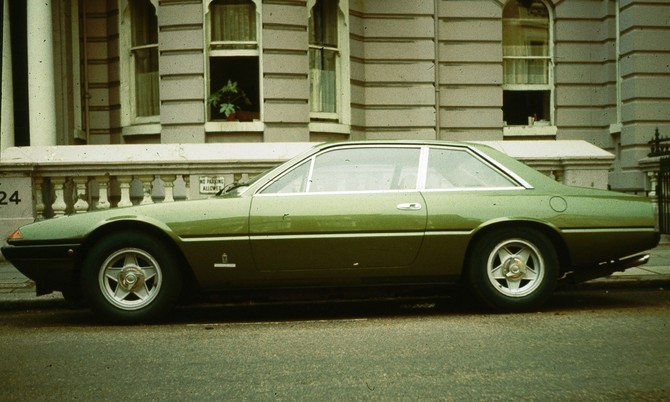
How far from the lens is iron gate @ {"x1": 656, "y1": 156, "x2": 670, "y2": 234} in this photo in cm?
1162

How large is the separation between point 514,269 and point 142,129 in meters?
8.82

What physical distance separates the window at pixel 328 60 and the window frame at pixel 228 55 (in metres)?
1.09

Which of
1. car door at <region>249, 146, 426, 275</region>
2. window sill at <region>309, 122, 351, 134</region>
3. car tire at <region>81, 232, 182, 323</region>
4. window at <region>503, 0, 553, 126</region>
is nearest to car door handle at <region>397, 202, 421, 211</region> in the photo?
car door at <region>249, 146, 426, 275</region>

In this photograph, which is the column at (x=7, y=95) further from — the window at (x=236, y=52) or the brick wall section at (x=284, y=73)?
the brick wall section at (x=284, y=73)

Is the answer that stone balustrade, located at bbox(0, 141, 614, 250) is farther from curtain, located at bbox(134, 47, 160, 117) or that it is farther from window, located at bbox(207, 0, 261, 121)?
curtain, located at bbox(134, 47, 160, 117)

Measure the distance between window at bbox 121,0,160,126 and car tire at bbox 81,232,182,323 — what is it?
7944 mm

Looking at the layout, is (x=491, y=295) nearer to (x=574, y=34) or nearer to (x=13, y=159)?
(x=13, y=159)

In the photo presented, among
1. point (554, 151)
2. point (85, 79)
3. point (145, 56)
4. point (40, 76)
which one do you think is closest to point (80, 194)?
point (40, 76)

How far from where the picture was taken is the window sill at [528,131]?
15234mm

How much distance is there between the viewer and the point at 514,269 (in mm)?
6406

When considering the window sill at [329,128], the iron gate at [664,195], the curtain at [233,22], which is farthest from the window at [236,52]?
the iron gate at [664,195]

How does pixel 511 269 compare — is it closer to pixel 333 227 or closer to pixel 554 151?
pixel 333 227

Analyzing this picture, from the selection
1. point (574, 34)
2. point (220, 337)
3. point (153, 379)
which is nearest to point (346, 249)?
point (220, 337)

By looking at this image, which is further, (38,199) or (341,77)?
(341,77)
